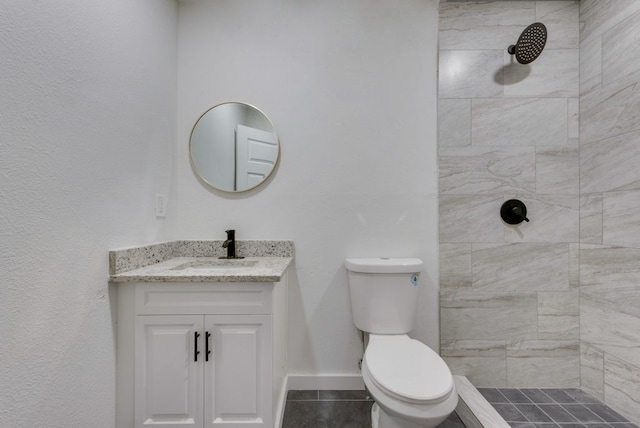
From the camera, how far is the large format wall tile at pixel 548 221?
1.69m

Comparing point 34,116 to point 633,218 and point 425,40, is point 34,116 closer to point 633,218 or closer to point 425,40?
point 425,40

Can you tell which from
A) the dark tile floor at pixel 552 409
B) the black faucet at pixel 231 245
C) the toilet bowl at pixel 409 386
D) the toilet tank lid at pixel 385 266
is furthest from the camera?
the black faucet at pixel 231 245

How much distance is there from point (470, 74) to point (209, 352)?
2006 millimetres

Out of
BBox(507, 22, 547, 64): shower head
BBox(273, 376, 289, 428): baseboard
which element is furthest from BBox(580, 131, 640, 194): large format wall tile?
BBox(273, 376, 289, 428): baseboard

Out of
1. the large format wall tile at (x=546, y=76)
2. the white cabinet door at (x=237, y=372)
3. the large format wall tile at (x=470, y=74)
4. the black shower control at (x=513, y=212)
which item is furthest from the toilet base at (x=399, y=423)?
the large format wall tile at (x=546, y=76)

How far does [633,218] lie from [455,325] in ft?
3.37

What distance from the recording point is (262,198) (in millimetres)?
1738

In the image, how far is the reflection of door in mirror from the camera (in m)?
Answer: 1.73

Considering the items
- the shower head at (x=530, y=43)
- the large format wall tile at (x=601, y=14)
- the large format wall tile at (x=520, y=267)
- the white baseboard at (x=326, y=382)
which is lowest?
the white baseboard at (x=326, y=382)

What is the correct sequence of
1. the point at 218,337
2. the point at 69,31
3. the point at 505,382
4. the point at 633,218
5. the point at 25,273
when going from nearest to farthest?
the point at 25,273
the point at 69,31
the point at 218,337
the point at 633,218
the point at 505,382

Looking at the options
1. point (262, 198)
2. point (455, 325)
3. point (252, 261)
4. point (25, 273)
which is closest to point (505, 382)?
point (455, 325)

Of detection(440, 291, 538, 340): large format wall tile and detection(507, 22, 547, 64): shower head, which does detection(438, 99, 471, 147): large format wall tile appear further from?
detection(440, 291, 538, 340): large format wall tile

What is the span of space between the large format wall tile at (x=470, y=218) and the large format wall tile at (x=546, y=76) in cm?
65

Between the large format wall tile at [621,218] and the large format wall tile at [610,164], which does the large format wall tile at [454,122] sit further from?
the large format wall tile at [621,218]
